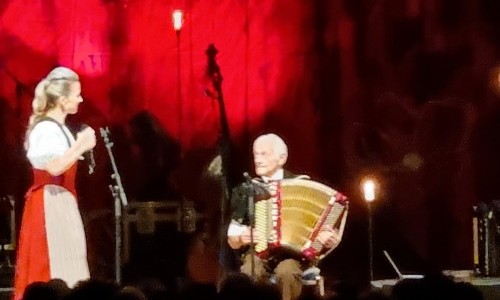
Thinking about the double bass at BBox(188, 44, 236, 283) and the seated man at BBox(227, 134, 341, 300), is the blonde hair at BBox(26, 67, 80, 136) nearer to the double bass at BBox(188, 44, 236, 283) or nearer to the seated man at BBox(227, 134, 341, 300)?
the seated man at BBox(227, 134, 341, 300)

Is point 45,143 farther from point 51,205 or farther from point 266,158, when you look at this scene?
point 266,158

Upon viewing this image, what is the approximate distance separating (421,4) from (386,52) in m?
0.47

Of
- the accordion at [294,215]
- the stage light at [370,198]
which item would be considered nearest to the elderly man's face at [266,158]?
the accordion at [294,215]

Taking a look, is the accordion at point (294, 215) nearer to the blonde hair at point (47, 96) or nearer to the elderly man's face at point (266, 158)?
the elderly man's face at point (266, 158)

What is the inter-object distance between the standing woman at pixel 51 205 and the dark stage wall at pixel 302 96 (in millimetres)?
2088

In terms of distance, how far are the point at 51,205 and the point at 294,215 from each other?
1552 mm

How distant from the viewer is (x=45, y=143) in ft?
18.9

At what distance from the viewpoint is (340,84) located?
8.09m

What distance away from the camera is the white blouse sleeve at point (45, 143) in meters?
5.73

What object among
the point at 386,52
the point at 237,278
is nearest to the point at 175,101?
the point at 386,52

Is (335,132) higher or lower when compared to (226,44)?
lower

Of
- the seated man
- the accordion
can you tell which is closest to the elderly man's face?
the seated man

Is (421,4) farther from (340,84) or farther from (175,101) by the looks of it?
(175,101)

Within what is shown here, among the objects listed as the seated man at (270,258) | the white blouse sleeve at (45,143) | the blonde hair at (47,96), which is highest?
the blonde hair at (47,96)
